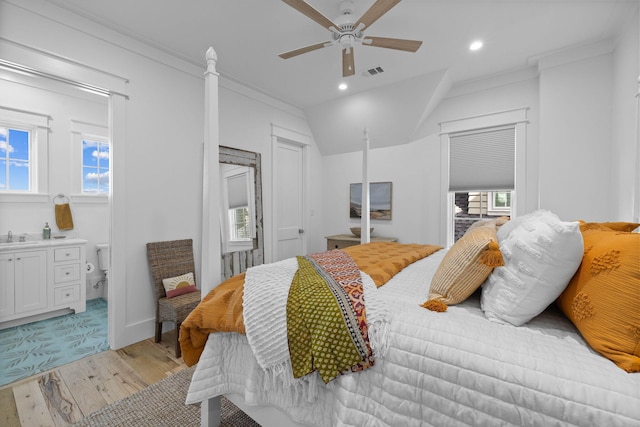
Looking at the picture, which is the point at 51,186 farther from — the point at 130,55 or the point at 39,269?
the point at 130,55

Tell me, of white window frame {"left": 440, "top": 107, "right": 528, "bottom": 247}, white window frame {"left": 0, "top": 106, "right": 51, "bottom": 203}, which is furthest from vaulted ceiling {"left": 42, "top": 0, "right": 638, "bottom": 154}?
white window frame {"left": 0, "top": 106, "right": 51, "bottom": 203}

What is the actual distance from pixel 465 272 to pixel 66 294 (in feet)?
13.4

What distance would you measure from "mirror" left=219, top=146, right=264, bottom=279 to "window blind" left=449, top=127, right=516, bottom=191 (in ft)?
8.73

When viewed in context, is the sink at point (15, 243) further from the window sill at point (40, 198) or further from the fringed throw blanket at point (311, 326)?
the fringed throw blanket at point (311, 326)

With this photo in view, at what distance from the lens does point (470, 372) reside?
858 millimetres

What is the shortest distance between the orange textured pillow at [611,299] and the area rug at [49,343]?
3.26m

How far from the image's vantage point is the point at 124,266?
8.26 feet

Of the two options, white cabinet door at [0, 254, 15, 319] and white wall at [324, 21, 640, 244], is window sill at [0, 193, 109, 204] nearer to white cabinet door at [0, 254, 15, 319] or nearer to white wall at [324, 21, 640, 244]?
white cabinet door at [0, 254, 15, 319]

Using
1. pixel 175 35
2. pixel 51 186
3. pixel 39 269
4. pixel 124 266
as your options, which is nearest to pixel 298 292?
pixel 124 266

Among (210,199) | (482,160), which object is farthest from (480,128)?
(210,199)

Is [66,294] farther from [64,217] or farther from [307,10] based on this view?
[307,10]

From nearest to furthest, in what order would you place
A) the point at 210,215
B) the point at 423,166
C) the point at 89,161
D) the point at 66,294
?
the point at 210,215, the point at 66,294, the point at 89,161, the point at 423,166

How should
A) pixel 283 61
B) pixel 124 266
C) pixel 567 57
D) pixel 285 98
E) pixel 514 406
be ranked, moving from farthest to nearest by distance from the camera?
pixel 285 98
pixel 283 61
pixel 567 57
pixel 124 266
pixel 514 406

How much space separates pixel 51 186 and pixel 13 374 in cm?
233
